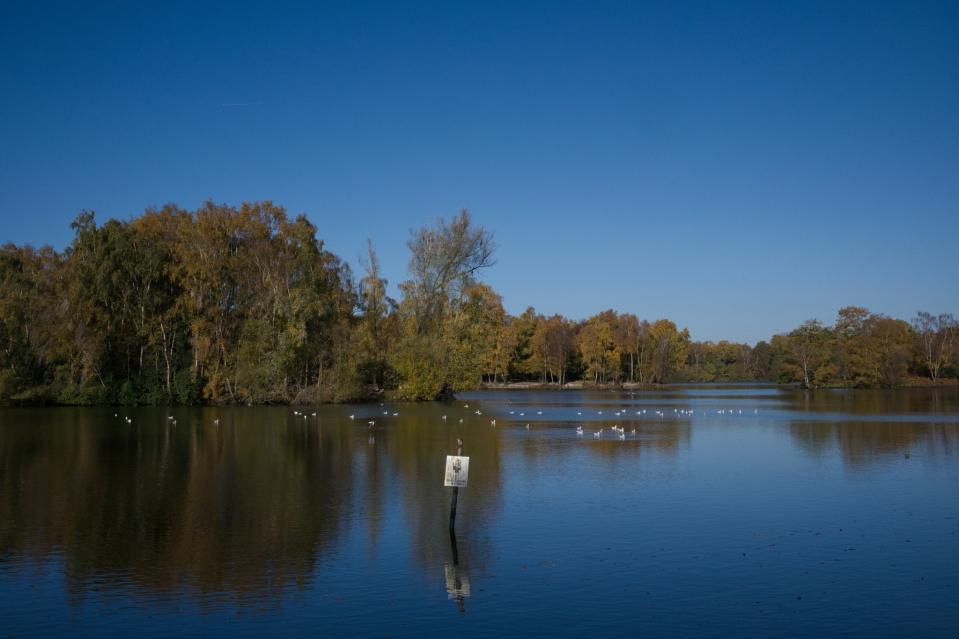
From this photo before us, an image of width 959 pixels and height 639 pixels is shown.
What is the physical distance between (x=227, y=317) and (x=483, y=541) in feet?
171

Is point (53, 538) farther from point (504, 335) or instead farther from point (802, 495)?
point (504, 335)

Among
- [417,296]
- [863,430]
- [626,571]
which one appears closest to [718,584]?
[626,571]

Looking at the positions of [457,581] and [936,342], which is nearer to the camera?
[457,581]

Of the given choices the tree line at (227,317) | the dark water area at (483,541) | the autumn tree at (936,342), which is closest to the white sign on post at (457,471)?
the dark water area at (483,541)

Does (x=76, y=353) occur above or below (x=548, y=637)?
above

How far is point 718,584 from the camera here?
40.6ft

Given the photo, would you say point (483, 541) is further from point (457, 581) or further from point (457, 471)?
point (457, 581)

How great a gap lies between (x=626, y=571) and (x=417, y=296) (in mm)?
57721

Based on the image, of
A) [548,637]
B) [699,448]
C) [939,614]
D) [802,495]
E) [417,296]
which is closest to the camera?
[548,637]

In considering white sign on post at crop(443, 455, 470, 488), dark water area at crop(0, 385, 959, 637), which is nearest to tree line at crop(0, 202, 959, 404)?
dark water area at crop(0, 385, 959, 637)

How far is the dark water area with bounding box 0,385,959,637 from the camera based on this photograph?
10.8 meters

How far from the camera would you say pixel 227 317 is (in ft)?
207

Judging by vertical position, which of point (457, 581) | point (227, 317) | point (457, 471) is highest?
point (227, 317)

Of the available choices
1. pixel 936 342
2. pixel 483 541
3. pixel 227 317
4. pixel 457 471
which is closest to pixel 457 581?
pixel 483 541
